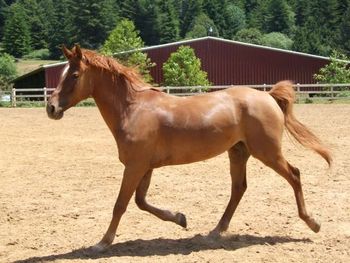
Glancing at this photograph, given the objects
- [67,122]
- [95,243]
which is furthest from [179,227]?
[67,122]

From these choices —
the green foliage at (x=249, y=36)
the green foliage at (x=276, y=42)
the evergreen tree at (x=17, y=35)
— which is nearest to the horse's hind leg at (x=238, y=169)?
the green foliage at (x=276, y=42)

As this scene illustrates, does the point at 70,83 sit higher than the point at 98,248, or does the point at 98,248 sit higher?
the point at 70,83

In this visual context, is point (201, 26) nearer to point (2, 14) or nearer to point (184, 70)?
point (2, 14)

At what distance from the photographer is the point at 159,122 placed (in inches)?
209

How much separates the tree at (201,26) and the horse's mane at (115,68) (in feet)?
340

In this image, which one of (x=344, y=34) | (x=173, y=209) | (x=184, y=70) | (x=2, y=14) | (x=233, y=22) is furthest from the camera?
(x=233, y=22)

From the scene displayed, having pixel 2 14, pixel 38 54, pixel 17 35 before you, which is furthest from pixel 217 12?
pixel 2 14

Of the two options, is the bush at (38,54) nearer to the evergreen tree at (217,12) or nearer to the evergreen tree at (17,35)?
the evergreen tree at (17,35)

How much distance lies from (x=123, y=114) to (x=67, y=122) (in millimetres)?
13765

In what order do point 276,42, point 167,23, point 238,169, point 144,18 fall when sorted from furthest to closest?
point 167,23, point 144,18, point 276,42, point 238,169

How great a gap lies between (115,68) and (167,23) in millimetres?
107779

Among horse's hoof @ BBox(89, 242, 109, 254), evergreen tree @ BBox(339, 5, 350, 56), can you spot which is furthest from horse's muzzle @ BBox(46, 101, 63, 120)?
evergreen tree @ BBox(339, 5, 350, 56)

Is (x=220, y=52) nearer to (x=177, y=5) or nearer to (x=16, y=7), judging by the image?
(x=16, y=7)

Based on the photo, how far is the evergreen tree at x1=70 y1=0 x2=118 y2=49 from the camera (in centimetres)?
9831
